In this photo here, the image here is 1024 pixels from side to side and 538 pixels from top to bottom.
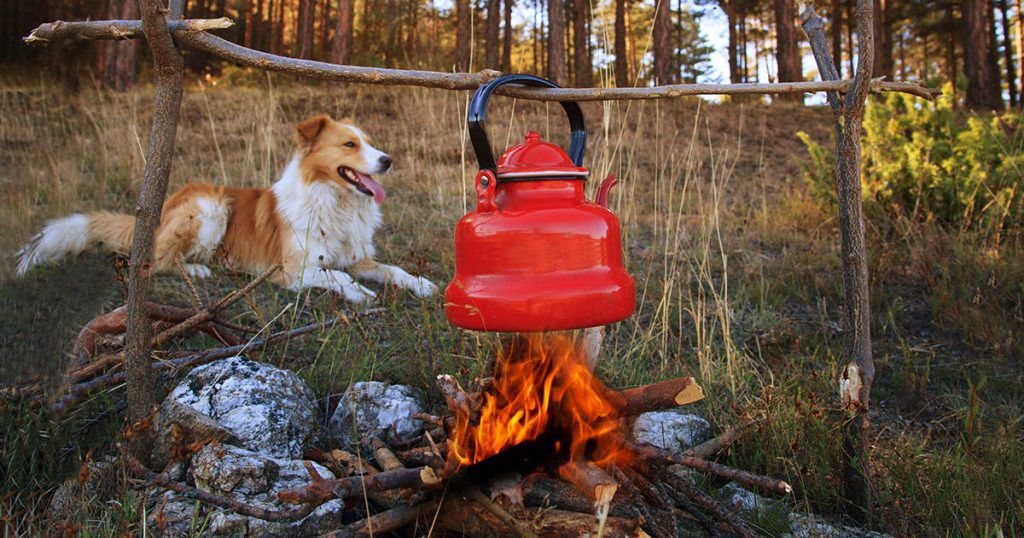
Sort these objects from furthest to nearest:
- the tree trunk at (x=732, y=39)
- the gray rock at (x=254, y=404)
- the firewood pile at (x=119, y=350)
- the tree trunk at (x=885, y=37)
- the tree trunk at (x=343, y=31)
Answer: the tree trunk at (x=732, y=39)
the tree trunk at (x=885, y=37)
the tree trunk at (x=343, y=31)
the firewood pile at (x=119, y=350)
the gray rock at (x=254, y=404)

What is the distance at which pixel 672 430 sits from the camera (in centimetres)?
251

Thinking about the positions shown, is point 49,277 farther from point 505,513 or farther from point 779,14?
point 779,14

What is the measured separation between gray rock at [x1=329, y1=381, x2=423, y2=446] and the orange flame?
501 mm

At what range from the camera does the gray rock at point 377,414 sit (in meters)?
2.29

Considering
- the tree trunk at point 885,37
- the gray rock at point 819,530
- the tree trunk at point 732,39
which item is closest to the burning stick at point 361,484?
the gray rock at point 819,530

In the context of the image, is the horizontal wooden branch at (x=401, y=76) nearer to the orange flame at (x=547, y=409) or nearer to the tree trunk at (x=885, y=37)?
the orange flame at (x=547, y=409)

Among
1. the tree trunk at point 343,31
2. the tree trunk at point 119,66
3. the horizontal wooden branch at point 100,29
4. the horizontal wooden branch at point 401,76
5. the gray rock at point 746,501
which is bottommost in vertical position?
the gray rock at point 746,501

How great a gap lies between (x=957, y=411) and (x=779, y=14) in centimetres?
1264

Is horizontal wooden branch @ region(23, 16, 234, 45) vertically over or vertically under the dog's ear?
under

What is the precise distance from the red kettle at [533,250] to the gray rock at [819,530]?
3.27 feet

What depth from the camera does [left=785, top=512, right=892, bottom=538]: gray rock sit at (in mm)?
1862

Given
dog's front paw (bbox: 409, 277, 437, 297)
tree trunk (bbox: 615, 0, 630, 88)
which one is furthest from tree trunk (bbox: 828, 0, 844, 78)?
dog's front paw (bbox: 409, 277, 437, 297)

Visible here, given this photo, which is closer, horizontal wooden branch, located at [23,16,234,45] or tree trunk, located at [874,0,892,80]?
horizontal wooden branch, located at [23,16,234,45]

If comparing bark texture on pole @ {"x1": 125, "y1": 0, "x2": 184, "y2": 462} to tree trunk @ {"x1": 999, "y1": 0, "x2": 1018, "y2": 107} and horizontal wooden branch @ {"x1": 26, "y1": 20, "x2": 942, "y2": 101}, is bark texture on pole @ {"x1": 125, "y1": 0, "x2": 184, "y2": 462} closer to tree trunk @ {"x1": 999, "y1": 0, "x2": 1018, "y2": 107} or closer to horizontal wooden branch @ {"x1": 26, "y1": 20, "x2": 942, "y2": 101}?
horizontal wooden branch @ {"x1": 26, "y1": 20, "x2": 942, "y2": 101}
